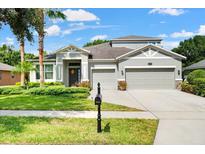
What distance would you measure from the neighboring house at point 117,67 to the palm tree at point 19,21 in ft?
46.3

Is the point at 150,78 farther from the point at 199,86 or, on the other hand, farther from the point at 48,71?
the point at 48,71

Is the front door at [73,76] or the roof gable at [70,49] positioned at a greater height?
the roof gable at [70,49]

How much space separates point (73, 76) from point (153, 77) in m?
7.18

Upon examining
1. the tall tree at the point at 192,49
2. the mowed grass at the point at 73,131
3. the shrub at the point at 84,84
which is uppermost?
the tall tree at the point at 192,49

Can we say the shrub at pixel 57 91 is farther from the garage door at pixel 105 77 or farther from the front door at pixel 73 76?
the front door at pixel 73 76

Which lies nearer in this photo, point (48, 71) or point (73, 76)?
point (48, 71)

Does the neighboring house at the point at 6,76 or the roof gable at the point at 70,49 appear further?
the neighboring house at the point at 6,76

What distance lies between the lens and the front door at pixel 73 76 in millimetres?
23828

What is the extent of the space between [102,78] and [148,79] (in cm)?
397

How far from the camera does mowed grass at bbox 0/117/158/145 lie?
5.93 meters

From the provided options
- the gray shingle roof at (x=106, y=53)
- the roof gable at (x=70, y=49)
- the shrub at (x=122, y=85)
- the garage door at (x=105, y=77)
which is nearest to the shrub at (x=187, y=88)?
the shrub at (x=122, y=85)

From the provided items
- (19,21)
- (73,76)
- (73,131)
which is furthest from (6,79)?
(73,131)

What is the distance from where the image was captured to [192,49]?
4378 cm
